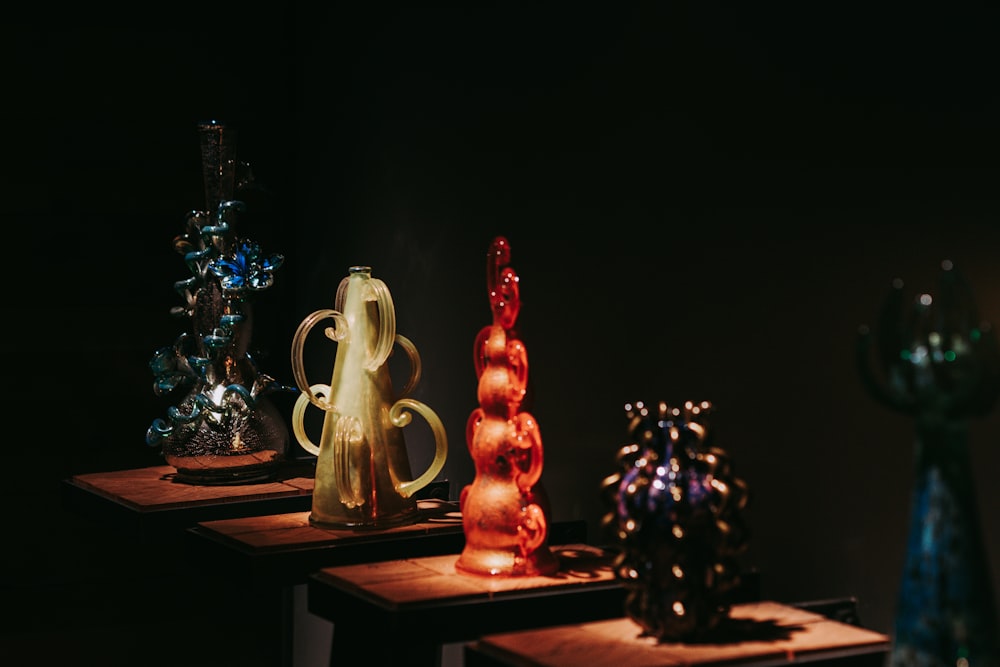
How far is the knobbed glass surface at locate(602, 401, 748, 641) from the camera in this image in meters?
1.23

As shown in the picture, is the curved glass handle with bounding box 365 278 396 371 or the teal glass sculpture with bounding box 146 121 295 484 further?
the teal glass sculpture with bounding box 146 121 295 484

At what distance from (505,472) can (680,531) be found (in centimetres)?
31

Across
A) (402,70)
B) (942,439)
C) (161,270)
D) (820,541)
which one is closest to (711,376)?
(820,541)

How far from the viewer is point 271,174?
9.02 feet

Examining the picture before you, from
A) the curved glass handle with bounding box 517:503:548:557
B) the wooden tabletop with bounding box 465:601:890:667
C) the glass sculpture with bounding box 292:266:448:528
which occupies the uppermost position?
the glass sculpture with bounding box 292:266:448:528

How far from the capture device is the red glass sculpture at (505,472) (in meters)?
1.50

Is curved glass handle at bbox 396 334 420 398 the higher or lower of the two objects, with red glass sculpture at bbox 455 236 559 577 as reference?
higher

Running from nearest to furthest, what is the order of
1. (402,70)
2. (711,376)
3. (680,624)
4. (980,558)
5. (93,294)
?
(980,558)
(680,624)
(711,376)
(402,70)
(93,294)

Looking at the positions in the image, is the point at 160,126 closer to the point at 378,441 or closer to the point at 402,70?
the point at 402,70

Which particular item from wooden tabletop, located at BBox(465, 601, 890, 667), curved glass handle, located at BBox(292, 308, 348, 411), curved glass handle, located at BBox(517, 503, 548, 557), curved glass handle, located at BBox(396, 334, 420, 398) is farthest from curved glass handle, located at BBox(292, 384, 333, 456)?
wooden tabletop, located at BBox(465, 601, 890, 667)

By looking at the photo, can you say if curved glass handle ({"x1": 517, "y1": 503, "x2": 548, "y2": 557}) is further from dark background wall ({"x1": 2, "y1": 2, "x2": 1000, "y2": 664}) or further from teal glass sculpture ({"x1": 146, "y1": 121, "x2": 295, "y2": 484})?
teal glass sculpture ({"x1": 146, "y1": 121, "x2": 295, "y2": 484})

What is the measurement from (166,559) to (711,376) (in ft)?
4.74

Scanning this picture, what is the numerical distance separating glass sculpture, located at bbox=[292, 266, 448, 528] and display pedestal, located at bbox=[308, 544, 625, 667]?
0.18 meters

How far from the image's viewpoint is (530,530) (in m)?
1.50
